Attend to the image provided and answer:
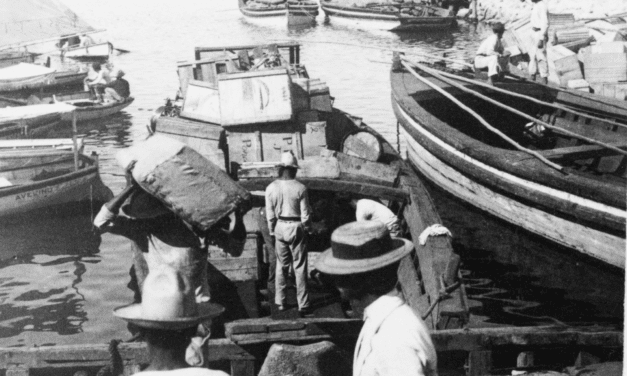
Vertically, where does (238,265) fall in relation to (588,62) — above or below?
below

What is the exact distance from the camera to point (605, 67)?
1686 centimetres

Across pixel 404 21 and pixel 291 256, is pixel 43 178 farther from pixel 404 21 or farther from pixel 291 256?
pixel 404 21

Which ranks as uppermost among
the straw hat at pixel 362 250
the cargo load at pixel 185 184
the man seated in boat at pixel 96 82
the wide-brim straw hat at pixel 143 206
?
the straw hat at pixel 362 250

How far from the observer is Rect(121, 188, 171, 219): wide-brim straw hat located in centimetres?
622

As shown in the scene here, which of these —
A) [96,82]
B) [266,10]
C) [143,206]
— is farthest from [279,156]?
[266,10]

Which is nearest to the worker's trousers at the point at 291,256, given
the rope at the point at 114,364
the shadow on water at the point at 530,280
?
the rope at the point at 114,364

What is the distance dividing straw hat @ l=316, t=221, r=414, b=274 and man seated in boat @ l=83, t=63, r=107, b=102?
23.8 metres

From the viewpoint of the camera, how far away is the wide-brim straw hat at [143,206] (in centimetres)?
622

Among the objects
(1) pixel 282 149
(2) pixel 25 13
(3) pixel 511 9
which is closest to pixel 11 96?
(2) pixel 25 13

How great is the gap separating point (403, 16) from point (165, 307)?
1887 inches

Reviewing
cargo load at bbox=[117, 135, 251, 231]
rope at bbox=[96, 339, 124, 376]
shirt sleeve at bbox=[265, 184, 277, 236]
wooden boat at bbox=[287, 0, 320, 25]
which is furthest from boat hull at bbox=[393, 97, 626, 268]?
wooden boat at bbox=[287, 0, 320, 25]

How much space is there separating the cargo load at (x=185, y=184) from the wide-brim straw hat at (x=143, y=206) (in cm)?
27

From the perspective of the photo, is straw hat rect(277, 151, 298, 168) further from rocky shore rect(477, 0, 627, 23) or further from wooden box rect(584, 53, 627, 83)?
rocky shore rect(477, 0, 627, 23)

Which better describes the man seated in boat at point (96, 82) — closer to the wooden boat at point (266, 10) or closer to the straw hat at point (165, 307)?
the straw hat at point (165, 307)
